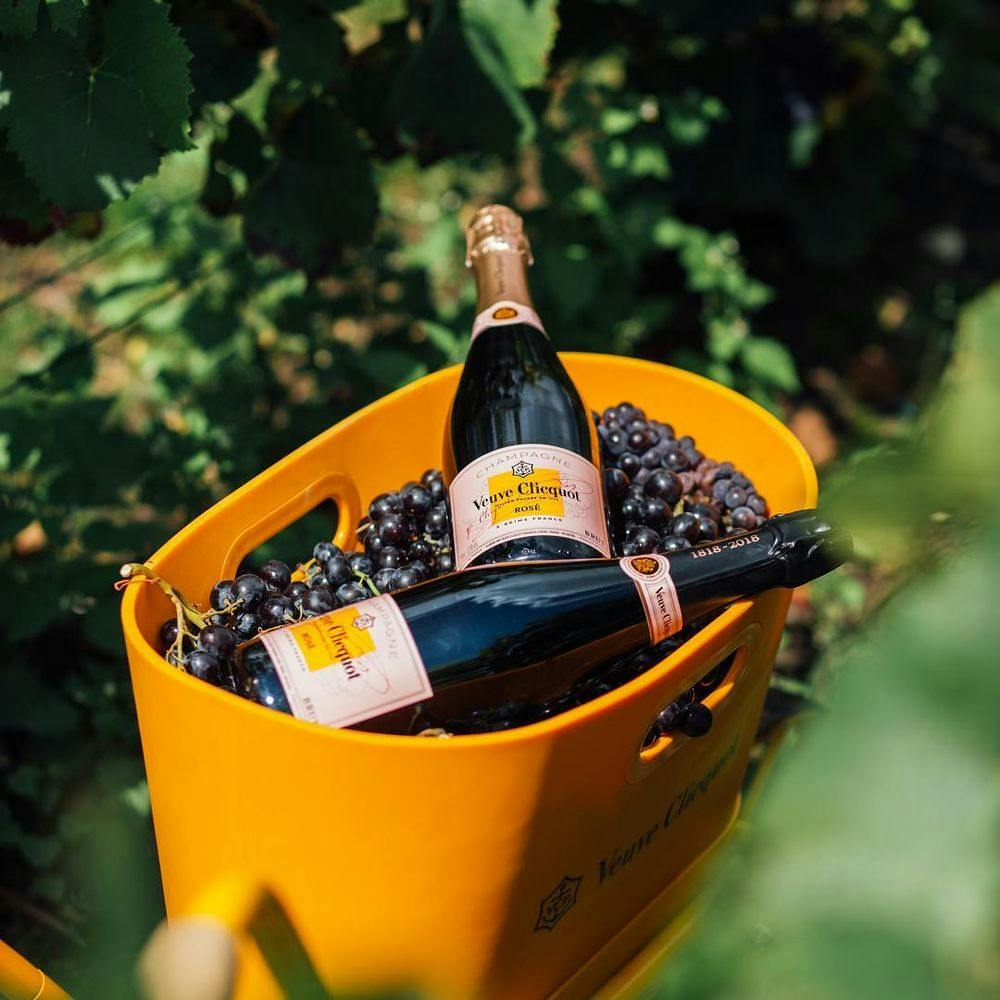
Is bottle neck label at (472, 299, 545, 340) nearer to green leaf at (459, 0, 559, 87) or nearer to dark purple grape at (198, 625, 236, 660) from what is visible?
green leaf at (459, 0, 559, 87)

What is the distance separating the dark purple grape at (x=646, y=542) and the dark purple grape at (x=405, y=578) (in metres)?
0.23

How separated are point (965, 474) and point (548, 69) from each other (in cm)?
159

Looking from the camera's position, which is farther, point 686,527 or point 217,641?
point 686,527

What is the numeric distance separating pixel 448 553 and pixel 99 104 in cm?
58

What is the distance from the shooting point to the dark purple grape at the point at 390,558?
1.07 meters

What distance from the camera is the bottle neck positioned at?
51.3 inches

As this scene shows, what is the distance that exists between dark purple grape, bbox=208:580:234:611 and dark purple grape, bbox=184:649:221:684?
83mm

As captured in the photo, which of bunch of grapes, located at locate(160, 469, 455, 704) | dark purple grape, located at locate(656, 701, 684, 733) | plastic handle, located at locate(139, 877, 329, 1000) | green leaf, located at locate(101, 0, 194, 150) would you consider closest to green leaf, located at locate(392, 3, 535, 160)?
green leaf, located at locate(101, 0, 194, 150)

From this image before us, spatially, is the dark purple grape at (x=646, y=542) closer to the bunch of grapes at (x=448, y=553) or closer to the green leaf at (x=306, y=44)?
the bunch of grapes at (x=448, y=553)

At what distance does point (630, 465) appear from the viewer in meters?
1.20

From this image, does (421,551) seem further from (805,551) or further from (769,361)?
(769,361)

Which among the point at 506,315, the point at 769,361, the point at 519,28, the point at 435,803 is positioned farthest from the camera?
the point at 769,361

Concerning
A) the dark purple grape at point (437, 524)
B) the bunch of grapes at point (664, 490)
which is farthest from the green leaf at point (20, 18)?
the bunch of grapes at point (664, 490)

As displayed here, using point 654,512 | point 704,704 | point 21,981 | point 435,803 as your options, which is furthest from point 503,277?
point 21,981
